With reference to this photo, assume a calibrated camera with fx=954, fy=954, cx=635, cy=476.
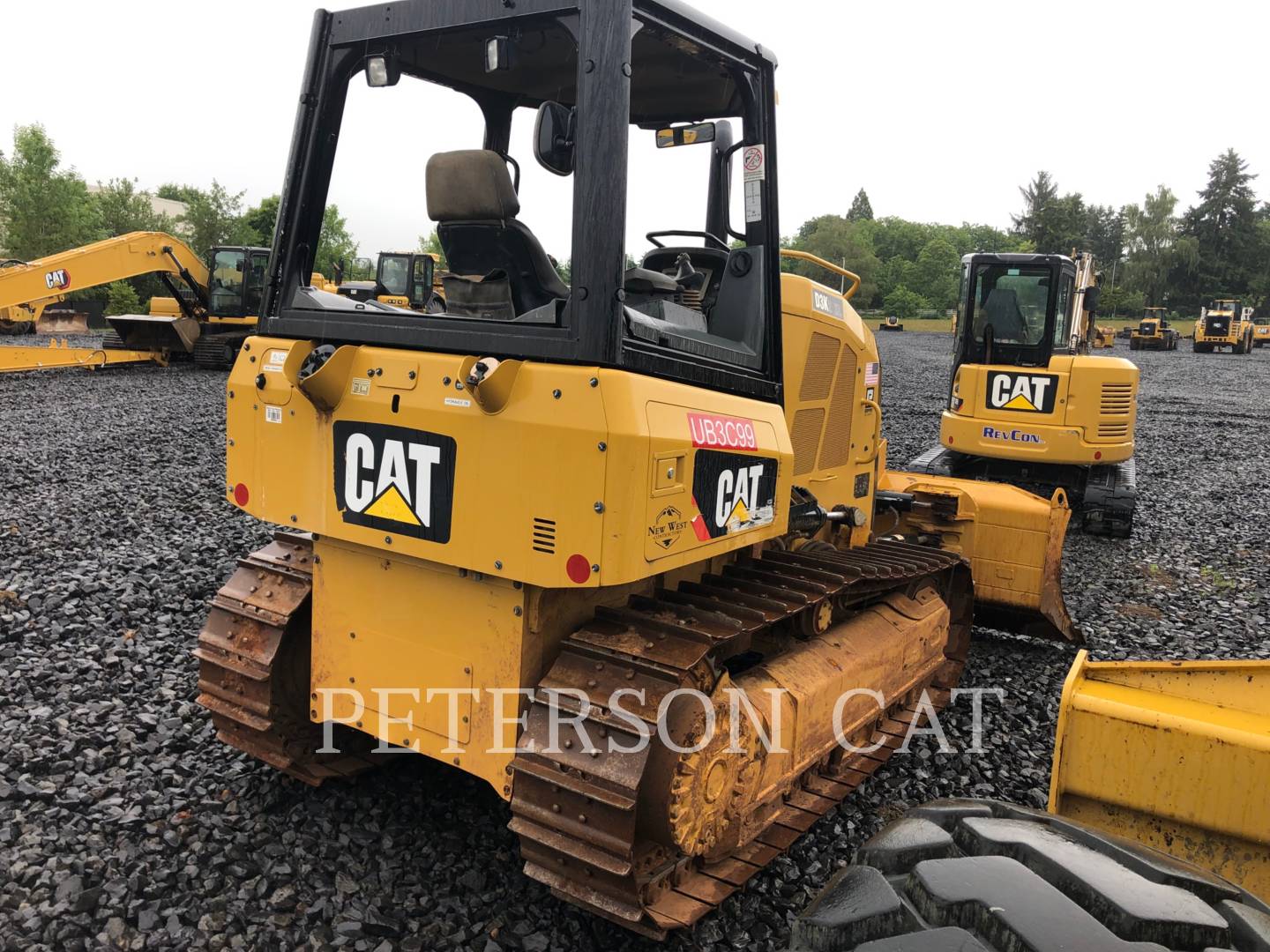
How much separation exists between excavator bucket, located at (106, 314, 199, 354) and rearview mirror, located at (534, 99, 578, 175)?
18321 mm

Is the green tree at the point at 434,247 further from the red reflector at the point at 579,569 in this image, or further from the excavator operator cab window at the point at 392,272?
the red reflector at the point at 579,569

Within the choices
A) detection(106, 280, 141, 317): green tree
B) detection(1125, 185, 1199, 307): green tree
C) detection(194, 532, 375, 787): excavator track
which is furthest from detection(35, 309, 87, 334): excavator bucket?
detection(1125, 185, 1199, 307): green tree

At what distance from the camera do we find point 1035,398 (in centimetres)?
972

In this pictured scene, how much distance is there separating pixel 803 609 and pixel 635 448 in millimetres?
1220

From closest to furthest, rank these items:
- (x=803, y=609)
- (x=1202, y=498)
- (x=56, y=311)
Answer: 1. (x=803, y=609)
2. (x=1202, y=498)
3. (x=56, y=311)

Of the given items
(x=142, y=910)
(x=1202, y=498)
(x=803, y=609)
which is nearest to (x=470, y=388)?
(x=803, y=609)

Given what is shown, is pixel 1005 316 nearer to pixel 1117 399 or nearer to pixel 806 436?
pixel 1117 399

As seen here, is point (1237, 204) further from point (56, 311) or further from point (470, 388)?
point (470, 388)

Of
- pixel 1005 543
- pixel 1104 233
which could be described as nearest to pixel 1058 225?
pixel 1104 233

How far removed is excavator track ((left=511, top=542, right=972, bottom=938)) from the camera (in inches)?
102

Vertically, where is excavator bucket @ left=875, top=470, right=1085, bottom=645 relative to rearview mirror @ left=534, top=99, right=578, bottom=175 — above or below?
below

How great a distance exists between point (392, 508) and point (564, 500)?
69 cm

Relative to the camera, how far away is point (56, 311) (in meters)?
30.7

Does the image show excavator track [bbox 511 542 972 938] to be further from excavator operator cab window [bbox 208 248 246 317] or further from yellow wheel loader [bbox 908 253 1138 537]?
excavator operator cab window [bbox 208 248 246 317]
